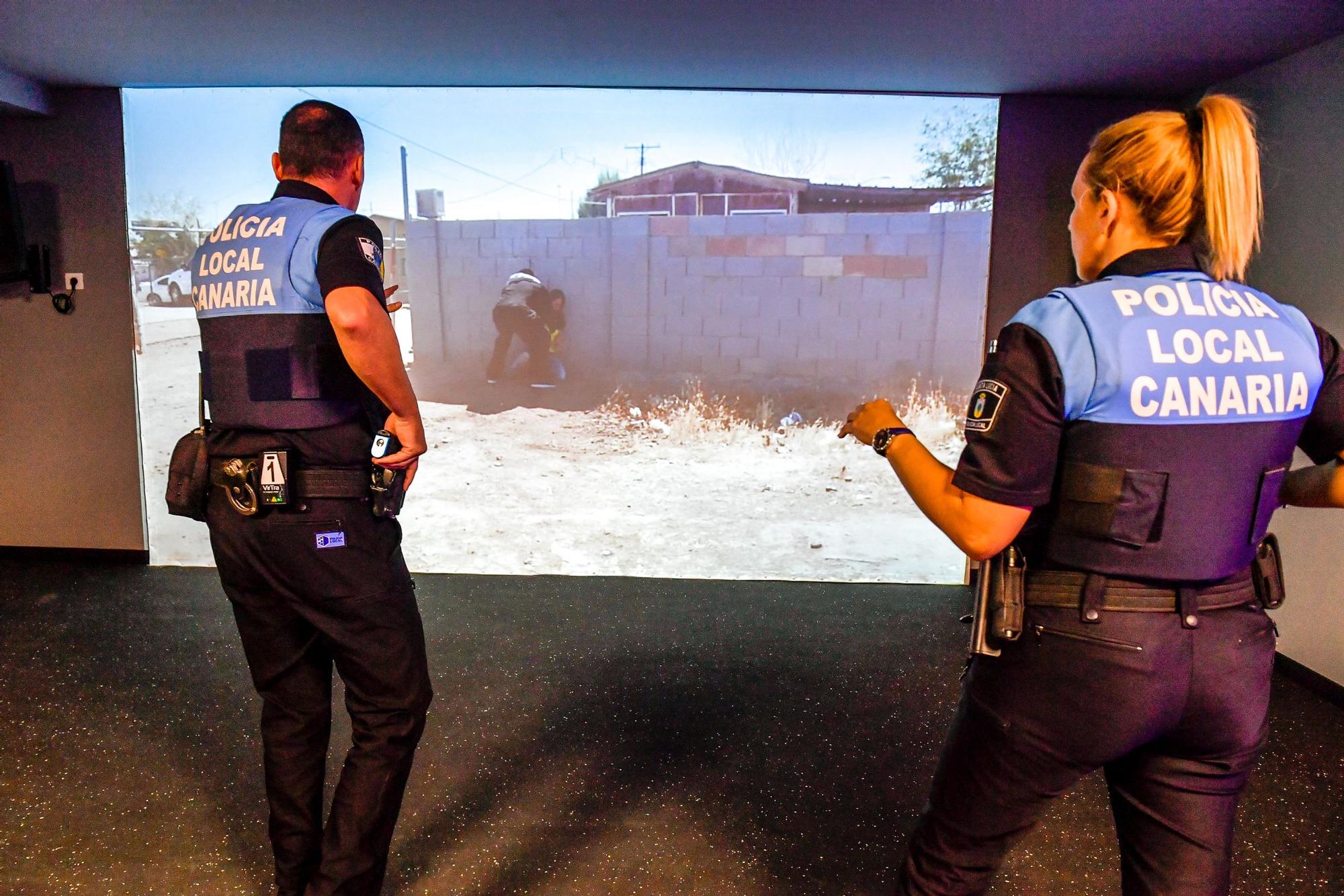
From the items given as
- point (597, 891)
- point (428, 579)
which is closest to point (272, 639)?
point (597, 891)

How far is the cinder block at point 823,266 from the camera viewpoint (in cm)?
373

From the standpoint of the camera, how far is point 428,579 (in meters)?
3.79

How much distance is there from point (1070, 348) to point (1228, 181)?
26 centimetres

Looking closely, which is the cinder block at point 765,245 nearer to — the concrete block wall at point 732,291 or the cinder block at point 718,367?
the concrete block wall at point 732,291

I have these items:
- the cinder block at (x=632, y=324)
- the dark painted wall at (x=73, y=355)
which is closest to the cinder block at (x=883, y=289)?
the cinder block at (x=632, y=324)

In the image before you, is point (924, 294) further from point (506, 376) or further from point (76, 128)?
point (76, 128)

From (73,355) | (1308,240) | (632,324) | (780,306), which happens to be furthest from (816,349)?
(73,355)

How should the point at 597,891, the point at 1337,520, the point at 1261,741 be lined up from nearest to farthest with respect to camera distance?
the point at 1261,741 → the point at 597,891 → the point at 1337,520

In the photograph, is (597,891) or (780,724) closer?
(597,891)

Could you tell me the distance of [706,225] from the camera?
12.5ft

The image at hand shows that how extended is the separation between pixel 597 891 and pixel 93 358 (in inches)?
136

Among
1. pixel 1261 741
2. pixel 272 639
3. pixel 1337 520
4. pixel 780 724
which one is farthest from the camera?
pixel 1337 520

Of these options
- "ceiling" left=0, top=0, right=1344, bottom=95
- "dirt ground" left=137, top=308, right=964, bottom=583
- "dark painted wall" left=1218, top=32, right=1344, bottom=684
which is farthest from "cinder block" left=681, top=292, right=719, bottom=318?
"dark painted wall" left=1218, top=32, right=1344, bottom=684

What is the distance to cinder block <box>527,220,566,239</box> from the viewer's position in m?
3.76
